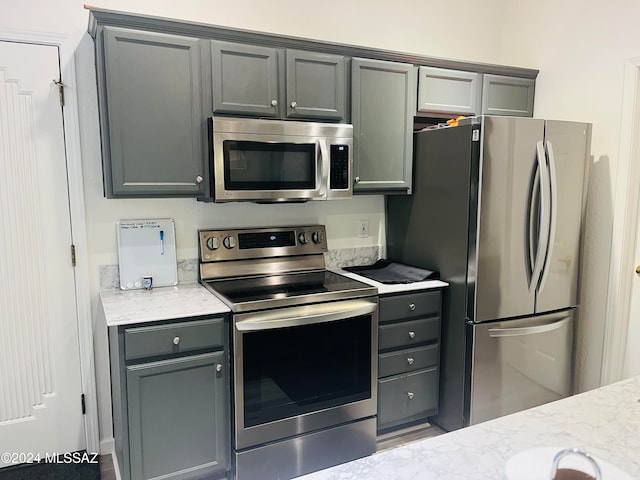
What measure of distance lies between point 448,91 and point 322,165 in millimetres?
1029

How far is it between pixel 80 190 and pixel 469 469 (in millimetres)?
2180

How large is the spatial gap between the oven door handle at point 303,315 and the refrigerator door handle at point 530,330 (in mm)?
706

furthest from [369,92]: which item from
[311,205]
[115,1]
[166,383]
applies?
[166,383]

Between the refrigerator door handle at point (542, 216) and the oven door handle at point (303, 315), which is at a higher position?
the refrigerator door handle at point (542, 216)

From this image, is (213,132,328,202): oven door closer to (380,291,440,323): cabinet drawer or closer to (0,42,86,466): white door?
(380,291,440,323): cabinet drawer

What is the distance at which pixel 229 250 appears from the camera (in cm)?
268

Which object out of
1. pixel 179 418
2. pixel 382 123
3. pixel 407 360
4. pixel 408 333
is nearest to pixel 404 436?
pixel 407 360

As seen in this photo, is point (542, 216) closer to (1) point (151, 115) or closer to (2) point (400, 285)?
(2) point (400, 285)

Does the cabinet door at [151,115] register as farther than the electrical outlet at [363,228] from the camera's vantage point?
No

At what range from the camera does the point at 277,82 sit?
2443 mm

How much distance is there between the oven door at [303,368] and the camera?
2.17 m

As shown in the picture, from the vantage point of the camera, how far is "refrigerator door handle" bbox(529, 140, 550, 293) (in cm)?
255

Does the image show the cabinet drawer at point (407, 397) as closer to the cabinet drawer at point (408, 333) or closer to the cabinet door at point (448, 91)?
the cabinet drawer at point (408, 333)

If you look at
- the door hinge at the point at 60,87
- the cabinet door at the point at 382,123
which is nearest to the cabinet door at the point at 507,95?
the cabinet door at the point at 382,123
